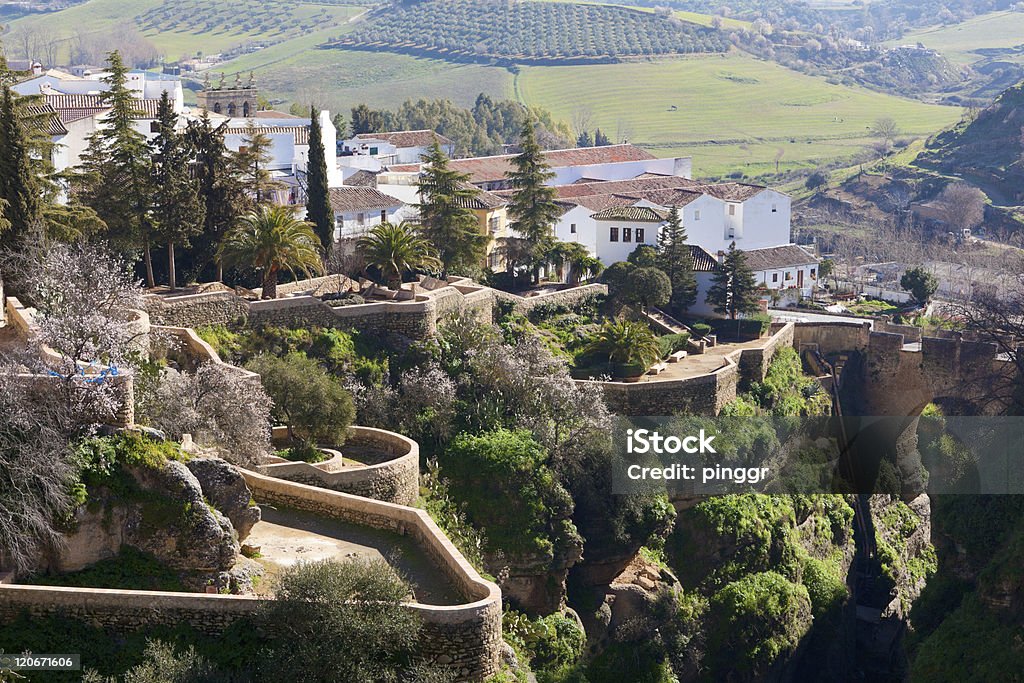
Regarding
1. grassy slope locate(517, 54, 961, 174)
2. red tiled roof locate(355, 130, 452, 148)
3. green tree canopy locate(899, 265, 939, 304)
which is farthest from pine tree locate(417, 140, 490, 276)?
grassy slope locate(517, 54, 961, 174)

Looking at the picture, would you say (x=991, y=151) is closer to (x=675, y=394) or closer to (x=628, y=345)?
(x=628, y=345)

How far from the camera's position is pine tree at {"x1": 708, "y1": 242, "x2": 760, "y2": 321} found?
49.4m

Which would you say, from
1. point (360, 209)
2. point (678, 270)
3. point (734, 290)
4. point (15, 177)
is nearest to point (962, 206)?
point (734, 290)

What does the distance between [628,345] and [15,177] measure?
60.5 ft

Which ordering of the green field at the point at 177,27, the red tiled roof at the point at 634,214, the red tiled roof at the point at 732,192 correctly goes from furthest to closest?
the green field at the point at 177,27 → the red tiled roof at the point at 732,192 → the red tiled roof at the point at 634,214

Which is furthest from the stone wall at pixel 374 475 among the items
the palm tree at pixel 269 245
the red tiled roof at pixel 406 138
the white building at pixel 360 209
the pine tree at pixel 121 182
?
the red tiled roof at pixel 406 138

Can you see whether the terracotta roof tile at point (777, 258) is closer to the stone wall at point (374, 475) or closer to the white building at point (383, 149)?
the white building at point (383, 149)

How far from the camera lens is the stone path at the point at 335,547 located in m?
23.2

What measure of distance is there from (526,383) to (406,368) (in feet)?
10.7

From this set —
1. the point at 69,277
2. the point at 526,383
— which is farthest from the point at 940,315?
the point at 69,277

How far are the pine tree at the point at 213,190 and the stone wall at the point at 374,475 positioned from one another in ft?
34.9

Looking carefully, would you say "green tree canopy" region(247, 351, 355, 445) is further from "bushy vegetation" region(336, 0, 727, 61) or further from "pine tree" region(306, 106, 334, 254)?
"bushy vegetation" region(336, 0, 727, 61)

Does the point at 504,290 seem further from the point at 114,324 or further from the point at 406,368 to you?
the point at 114,324

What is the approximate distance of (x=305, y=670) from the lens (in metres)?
20.0
